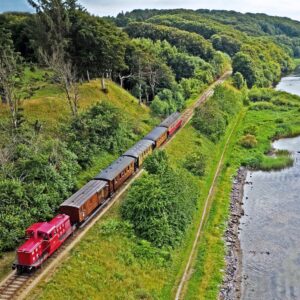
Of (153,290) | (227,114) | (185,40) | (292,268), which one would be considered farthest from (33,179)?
(185,40)

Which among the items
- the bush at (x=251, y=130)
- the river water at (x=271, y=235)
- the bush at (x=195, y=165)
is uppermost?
the bush at (x=195, y=165)

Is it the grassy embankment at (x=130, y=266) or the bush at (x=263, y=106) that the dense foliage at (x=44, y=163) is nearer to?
the grassy embankment at (x=130, y=266)

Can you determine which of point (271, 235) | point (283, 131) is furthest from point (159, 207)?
point (283, 131)

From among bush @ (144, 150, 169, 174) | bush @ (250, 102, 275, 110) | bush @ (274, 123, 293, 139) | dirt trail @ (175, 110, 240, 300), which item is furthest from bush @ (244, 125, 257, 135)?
bush @ (144, 150, 169, 174)

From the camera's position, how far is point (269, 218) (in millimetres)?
52219

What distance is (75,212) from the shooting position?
39156 mm

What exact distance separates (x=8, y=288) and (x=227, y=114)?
7136 cm

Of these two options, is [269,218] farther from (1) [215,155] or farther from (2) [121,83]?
(2) [121,83]

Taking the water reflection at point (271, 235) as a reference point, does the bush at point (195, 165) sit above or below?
above

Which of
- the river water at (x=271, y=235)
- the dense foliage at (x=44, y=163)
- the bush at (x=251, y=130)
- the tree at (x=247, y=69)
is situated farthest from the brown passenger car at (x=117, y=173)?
the tree at (x=247, y=69)

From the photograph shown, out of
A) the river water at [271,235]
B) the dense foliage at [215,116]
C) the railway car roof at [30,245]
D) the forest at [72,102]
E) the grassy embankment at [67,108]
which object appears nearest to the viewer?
the railway car roof at [30,245]

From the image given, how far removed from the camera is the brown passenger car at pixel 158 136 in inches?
2539

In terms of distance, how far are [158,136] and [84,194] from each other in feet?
86.2

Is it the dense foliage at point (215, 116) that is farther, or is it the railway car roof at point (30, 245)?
the dense foliage at point (215, 116)
